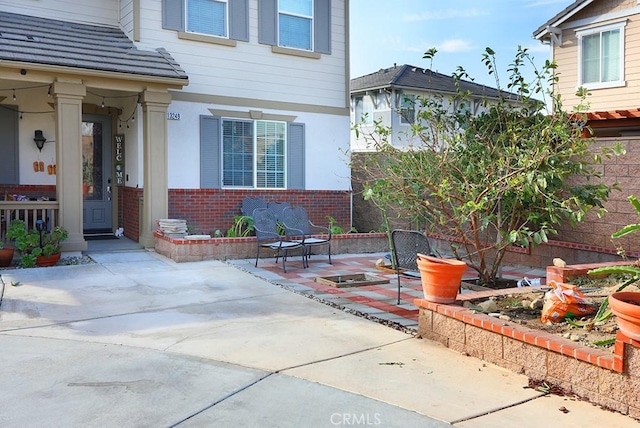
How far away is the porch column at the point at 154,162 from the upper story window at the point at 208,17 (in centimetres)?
180

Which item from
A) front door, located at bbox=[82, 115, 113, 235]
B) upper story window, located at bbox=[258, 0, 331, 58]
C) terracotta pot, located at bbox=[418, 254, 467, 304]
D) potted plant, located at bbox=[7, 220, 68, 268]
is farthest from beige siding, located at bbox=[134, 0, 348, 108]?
terracotta pot, located at bbox=[418, 254, 467, 304]

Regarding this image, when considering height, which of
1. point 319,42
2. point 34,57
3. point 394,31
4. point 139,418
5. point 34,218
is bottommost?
point 139,418

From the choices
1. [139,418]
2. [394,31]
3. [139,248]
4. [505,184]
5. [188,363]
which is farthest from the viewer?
[394,31]

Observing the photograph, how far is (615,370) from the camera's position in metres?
3.84

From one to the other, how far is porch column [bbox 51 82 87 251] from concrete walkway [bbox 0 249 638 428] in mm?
2986

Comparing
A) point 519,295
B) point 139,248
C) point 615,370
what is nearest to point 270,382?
point 615,370

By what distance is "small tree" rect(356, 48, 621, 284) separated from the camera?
6453 mm

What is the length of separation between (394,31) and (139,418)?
68.1 ft

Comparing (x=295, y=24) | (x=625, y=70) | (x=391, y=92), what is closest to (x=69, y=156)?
(x=295, y=24)

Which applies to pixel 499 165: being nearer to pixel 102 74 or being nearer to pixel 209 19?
pixel 102 74

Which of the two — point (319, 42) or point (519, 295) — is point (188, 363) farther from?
point (319, 42)

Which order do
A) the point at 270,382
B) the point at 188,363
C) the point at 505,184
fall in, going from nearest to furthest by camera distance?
the point at 270,382 → the point at 188,363 → the point at 505,184

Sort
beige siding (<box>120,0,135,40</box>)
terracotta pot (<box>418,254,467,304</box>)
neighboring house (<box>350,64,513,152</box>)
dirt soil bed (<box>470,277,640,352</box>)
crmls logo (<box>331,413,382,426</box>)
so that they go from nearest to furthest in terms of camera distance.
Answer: crmls logo (<box>331,413,382,426</box>) → dirt soil bed (<box>470,277,640,352</box>) → terracotta pot (<box>418,254,467,304</box>) → beige siding (<box>120,0,135,40</box>) → neighboring house (<box>350,64,513,152</box>)

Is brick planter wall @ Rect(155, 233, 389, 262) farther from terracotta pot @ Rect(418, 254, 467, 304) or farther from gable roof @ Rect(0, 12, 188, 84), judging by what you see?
terracotta pot @ Rect(418, 254, 467, 304)
